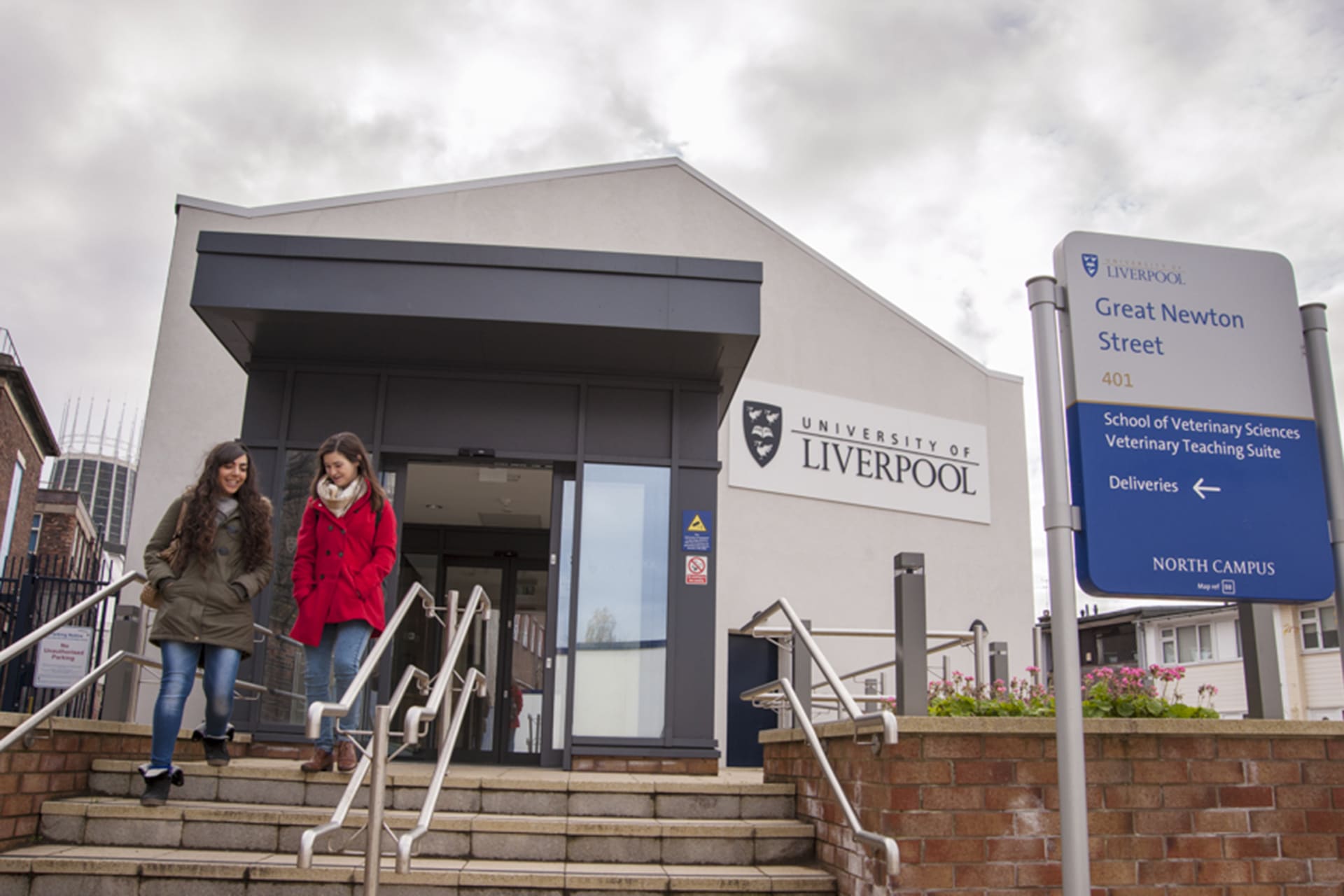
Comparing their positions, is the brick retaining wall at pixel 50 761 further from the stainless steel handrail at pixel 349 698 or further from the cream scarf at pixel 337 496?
the cream scarf at pixel 337 496

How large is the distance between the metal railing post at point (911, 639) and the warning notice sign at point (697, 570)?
345 cm

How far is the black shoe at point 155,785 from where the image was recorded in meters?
4.93

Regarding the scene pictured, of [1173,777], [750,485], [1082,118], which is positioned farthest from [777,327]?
[1173,777]

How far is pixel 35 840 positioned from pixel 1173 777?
16.0 feet

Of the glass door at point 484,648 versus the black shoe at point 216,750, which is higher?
the glass door at point 484,648

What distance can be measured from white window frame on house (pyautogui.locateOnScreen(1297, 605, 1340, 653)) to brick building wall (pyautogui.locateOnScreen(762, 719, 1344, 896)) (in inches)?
1128

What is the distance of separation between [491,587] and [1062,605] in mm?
9165

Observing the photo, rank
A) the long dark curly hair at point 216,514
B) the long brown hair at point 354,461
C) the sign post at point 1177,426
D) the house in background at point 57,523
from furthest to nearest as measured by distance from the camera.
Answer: the house in background at point 57,523 < the long brown hair at point 354,461 < the long dark curly hair at point 216,514 < the sign post at point 1177,426

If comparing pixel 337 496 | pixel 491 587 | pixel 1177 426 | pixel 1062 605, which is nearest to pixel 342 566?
pixel 337 496

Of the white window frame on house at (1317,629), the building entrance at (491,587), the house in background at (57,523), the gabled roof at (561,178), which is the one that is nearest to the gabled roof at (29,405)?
the house in background at (57,523)

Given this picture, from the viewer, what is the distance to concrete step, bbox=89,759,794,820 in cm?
531

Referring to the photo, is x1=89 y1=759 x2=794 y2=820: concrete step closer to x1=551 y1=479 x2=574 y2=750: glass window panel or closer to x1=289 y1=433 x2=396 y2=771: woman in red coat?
x1=289 y1=433 x2=396 y2=771: woman in red coat

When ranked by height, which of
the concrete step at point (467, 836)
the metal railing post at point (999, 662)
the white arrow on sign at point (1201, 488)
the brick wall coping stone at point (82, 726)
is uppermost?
the white arrow on sign at point (1201, 488)

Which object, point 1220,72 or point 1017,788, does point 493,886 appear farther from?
point 1220,72
